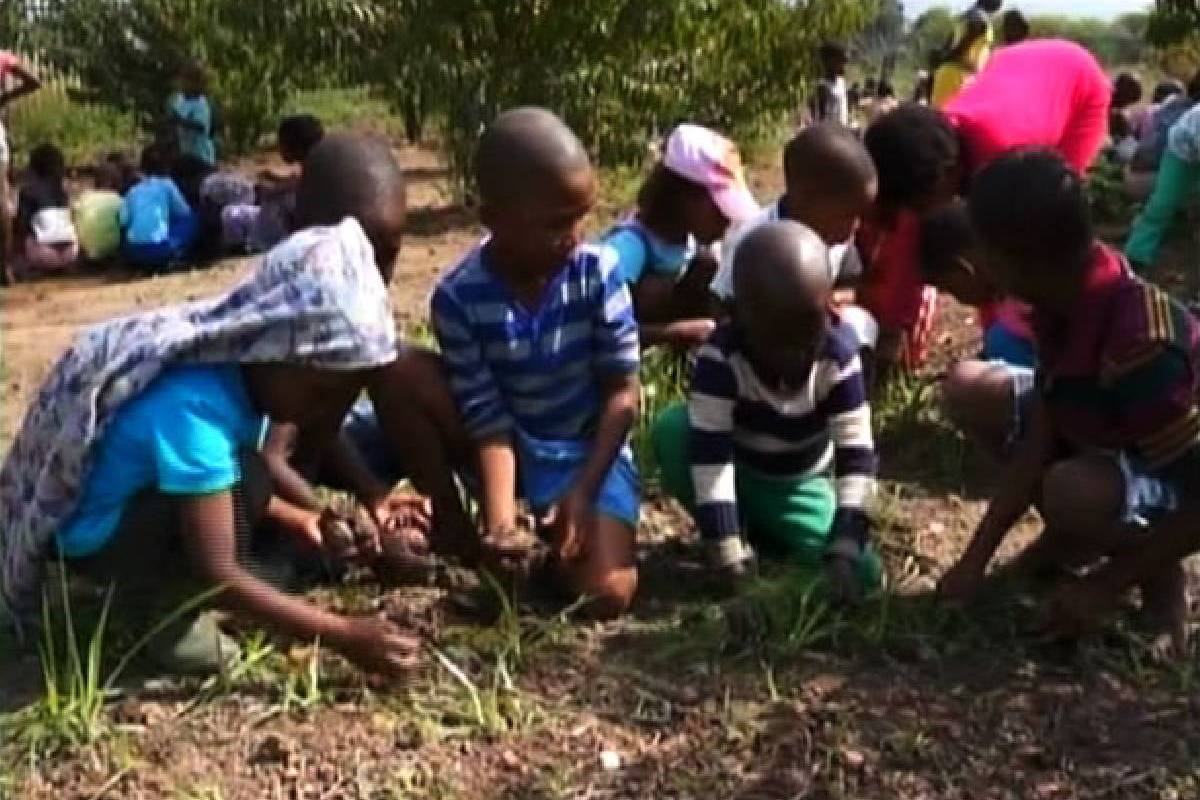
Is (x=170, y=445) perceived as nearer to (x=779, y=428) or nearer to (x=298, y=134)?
(x=779, y=428)

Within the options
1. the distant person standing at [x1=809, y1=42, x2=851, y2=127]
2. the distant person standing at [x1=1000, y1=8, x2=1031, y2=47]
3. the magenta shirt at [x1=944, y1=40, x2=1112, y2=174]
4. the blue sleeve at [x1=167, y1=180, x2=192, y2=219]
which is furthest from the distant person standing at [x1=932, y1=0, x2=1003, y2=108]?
the magenta shirt at [x1=944, y1=40, x2=1112, y2=174]

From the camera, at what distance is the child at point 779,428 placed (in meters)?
3.68

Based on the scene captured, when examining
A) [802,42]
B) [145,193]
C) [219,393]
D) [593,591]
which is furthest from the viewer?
[802,42]

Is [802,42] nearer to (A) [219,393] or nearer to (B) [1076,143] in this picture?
(B) [1076,143]

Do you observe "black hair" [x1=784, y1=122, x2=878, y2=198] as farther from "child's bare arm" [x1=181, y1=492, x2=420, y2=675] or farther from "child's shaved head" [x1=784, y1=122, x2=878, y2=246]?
"child's bare arm" [x1=181, y1=492, x2=420, y2=675]

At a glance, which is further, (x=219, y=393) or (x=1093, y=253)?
(x=1093, y=253)

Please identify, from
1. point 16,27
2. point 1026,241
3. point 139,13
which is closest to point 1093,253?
point 1026,241

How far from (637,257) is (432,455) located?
108cm

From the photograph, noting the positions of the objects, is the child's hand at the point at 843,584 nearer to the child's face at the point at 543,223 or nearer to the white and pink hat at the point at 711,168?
the child's face at the point at 543,223

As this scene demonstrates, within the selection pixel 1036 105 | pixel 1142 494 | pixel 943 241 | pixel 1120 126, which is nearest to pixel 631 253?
pixel 943 241

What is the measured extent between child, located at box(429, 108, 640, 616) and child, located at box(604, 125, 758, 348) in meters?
0.80

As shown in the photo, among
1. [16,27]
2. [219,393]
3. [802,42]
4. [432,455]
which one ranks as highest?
[219,393]

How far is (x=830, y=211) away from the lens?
432 cm

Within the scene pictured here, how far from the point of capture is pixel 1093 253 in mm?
3467
